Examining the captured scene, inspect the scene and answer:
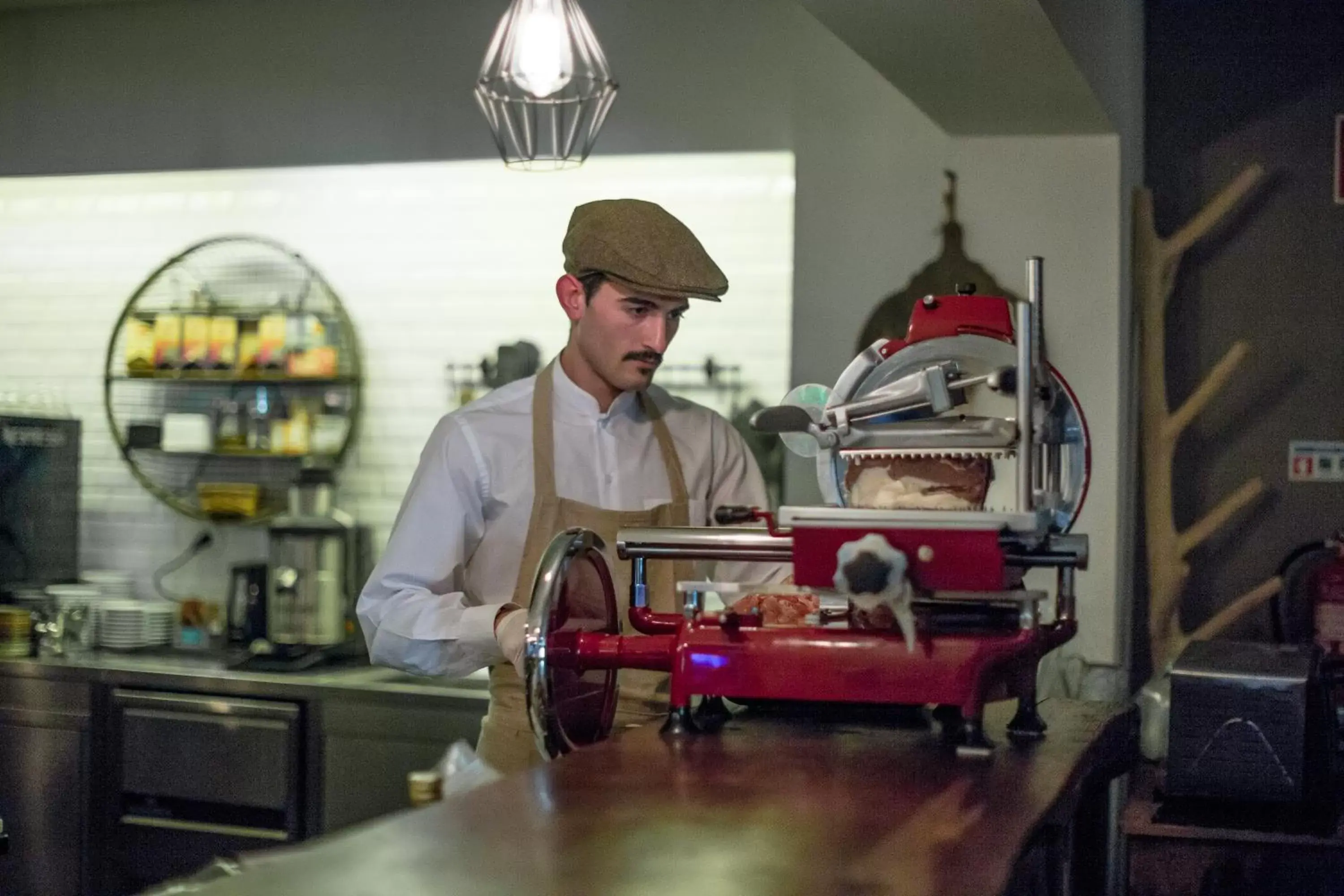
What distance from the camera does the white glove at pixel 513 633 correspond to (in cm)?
231

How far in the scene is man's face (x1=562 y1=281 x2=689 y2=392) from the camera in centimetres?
282

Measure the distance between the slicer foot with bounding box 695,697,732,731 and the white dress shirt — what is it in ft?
2.01

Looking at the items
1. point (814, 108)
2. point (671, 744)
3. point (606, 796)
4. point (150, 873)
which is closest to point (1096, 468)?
point (814, 108)

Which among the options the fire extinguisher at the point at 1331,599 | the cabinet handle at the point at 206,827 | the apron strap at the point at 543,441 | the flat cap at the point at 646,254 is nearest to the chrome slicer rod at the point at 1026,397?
the flat cap at the point at 646,254

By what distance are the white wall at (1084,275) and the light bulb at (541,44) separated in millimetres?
1404

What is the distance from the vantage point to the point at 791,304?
428 centimetres

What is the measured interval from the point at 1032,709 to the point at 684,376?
272 cm

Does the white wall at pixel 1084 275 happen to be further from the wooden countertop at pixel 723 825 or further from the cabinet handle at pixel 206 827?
the cabinet handle at pixel 206 827

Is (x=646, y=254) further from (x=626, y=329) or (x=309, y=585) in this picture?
(x=309, y=585)

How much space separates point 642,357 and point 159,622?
2.79 m

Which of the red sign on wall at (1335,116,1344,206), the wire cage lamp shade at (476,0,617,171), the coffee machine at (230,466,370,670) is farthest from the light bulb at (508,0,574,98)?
the red sign on wall at (1335,116,1344,206)

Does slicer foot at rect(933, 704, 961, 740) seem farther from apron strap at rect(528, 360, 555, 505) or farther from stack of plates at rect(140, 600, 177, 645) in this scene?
stack of plates at rect(140, 600, 177, 645)

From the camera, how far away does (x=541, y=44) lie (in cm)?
298

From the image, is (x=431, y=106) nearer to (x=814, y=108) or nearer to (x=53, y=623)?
(x=814, y=108)
